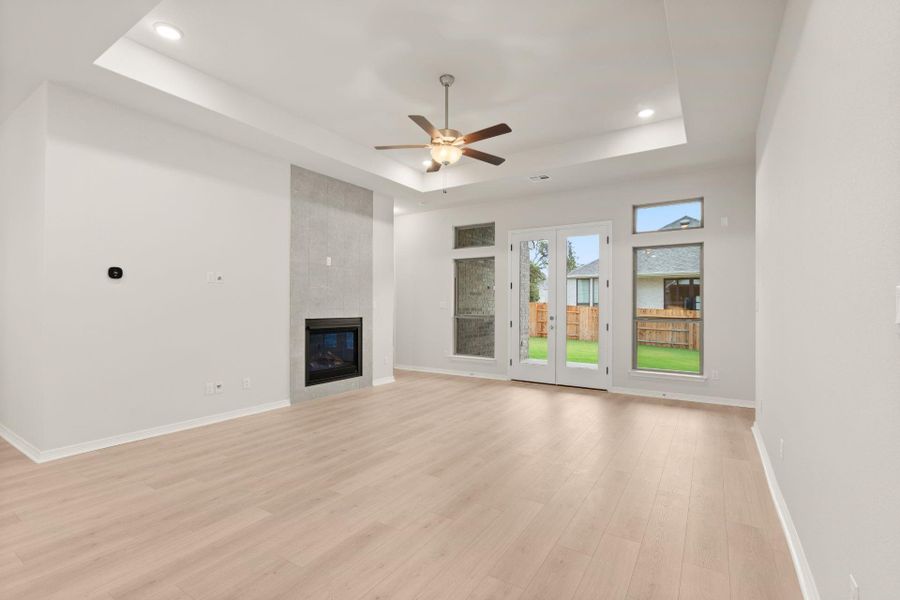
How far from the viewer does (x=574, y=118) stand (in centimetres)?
484

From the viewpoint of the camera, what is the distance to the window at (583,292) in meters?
6.52

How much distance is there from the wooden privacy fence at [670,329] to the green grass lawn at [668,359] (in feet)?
0.22

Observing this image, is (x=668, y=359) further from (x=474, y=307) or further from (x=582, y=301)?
(x=474, y=307)

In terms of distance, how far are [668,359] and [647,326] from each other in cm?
52

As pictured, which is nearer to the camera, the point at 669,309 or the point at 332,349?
the point at 669,309

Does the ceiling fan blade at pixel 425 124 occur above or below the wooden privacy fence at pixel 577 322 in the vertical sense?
above

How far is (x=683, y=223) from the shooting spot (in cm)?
586

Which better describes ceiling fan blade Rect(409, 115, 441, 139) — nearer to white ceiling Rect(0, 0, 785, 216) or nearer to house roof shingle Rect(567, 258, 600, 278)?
white ceiling Rect(0, 0, 785, 216)

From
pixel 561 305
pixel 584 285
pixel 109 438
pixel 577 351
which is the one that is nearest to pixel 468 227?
pixel 561 305

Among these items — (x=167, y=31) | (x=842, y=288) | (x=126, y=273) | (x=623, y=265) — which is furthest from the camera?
(x=623, y=265)

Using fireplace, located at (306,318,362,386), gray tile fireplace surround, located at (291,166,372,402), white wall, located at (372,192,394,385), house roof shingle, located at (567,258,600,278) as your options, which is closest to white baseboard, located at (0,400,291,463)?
gray tile fireplace surround, located at (291,166,372,402)

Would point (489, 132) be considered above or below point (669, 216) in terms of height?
above

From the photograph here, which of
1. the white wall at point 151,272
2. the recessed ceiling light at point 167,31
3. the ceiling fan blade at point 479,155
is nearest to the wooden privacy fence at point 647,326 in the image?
the ceiling fan blade at point 479,155

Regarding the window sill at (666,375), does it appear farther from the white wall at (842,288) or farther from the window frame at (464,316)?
the white wall at (842,288)
